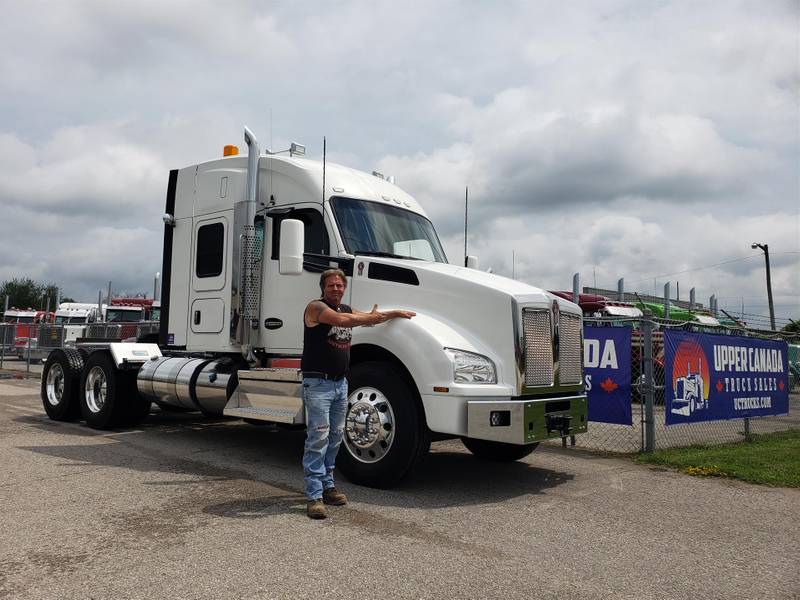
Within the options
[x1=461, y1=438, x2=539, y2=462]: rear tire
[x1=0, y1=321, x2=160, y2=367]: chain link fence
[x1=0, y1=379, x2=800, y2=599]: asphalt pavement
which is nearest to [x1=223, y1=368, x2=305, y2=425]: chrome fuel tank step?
[x1=0, y1=379, x2=800, y2=599]: asphalt pavement

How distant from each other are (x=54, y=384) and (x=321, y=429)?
7056 millimetres

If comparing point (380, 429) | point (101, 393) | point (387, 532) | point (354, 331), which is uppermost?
point (354, 331)

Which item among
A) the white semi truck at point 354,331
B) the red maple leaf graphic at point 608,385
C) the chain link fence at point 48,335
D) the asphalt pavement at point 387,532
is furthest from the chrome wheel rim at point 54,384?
the red maple leaf graphic at point 608,385

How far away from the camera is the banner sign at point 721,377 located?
27.2 ft

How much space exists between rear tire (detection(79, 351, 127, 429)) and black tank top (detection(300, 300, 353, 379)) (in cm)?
497

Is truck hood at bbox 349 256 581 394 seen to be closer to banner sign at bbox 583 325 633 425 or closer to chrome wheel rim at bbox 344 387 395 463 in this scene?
chrome wheel rim at bbox 344 387 395 463

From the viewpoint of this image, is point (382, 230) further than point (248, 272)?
No

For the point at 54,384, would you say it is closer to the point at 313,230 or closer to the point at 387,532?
the point at 313,230

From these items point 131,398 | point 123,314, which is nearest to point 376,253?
point 131,398

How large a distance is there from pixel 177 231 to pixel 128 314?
20468 mm

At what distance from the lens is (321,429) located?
5.21 metres

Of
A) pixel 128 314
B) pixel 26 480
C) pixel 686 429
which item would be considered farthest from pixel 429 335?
pixel 128 314

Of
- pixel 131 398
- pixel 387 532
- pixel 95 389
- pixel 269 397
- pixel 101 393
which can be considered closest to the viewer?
pixel 387 532

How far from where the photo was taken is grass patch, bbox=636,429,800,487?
691cm
